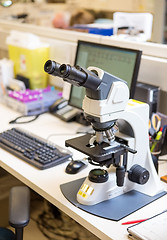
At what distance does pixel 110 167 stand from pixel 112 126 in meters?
0.18

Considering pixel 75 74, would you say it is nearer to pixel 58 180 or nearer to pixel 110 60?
pixel 58 180

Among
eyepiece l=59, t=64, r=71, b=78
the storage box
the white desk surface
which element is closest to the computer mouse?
the white desk surface

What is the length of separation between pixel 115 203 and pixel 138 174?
118 millimetres

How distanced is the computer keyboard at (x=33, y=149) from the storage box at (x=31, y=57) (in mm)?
630

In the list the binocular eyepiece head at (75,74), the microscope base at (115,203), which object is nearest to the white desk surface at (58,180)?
the microscope base at (115,203)

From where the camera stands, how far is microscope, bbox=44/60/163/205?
0.99 meters

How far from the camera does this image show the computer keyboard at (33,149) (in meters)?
1.35

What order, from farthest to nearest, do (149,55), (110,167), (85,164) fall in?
(149,55) → (85,164) → (110,167)

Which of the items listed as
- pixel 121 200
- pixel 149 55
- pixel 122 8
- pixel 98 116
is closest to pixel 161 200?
pixel 121 200

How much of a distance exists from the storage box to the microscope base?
108 centimetres

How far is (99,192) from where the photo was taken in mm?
1108

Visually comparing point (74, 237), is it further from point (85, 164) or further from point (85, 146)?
point (85, 146)

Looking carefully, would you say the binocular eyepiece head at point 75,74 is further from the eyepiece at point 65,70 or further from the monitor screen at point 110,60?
the monitor screen at point 110,60

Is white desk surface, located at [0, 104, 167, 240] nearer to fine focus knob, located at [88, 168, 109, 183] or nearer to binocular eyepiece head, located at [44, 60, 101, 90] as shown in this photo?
fine focus knob, located at [88, 168, 109, 183]
